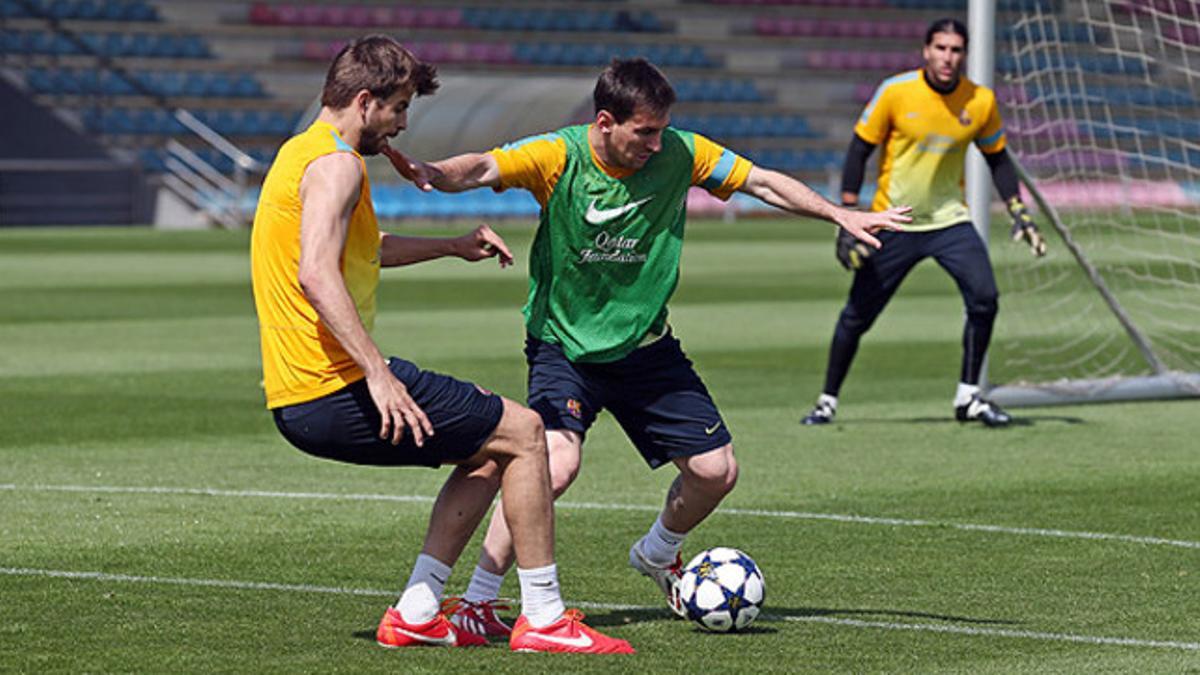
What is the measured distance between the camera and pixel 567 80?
4406 centimetres

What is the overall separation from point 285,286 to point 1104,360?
11716 mm

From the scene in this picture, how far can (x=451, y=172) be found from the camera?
260 inches

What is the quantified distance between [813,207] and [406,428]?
163 cm

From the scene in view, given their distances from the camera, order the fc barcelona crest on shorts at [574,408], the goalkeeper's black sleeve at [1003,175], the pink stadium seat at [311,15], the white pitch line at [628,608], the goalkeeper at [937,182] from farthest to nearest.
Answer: the pink stadium seat at [311,15], the goalkeeper's black sleeve at [1003,175], the goalkeeper at [937,182], the fc barcelona crest on shorts at [574,408], the white pitch line at [628,608]

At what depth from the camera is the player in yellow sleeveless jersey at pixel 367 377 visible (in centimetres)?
577

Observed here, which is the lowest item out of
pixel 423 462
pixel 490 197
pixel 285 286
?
pixel 490 197

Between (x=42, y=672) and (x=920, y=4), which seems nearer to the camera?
(x=42, y=672)

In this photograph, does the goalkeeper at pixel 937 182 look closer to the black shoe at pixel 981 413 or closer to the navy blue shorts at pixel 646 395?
the black shoe at pixel 981 413

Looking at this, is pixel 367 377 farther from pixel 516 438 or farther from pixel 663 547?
pixel 663 547

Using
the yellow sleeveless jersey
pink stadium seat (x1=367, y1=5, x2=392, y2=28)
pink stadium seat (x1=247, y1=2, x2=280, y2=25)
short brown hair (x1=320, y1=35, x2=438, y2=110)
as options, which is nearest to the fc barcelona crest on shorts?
the yellow sleeveless jersey

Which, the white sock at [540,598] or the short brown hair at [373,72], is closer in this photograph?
the short brown hair at [373,72]

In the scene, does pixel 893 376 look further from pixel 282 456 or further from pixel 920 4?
pixel 920 4

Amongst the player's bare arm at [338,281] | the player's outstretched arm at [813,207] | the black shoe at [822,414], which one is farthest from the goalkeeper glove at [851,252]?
the player's bare arm at [338,281]

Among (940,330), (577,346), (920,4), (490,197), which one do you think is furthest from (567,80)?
(577,346)
